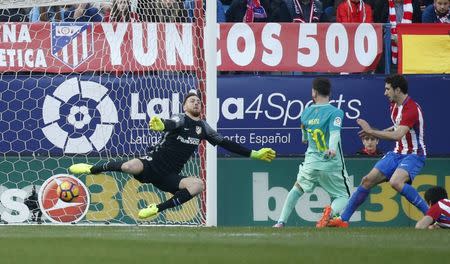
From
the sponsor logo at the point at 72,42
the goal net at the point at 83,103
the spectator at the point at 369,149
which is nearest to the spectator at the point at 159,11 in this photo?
the goal net at the point at 83,103

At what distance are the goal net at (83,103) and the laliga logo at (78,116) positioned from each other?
12 mm

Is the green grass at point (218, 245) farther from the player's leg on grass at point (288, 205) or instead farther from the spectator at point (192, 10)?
the spectator at point (192, 10)

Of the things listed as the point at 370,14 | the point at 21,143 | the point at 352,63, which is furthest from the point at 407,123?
the point at 21,143

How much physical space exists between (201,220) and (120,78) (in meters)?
2.24

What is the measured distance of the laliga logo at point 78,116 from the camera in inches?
626

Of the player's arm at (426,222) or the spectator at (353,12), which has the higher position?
the spectator at (353,12)

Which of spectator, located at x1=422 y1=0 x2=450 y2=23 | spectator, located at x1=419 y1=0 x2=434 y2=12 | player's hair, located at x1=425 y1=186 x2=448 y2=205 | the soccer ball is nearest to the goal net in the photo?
the soccer ball

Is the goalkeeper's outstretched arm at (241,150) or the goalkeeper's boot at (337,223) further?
the goalkeeper's boot at (337,223)

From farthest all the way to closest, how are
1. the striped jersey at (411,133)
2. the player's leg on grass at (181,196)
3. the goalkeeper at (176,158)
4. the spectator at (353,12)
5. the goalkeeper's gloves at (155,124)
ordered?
the spectator at (353,12) → the striped jersey at (411,133) → the goalkeeper at (176,158) → the player's leg on grass at (181,196) → the goalkeeper's gloves at (155,124)

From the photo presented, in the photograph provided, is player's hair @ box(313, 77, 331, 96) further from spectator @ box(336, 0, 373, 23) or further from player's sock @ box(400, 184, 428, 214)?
spectator @ box(336, 0, 373, 23)

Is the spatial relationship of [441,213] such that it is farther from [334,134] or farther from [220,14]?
[220,14]

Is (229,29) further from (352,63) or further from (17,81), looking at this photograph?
(17,81)

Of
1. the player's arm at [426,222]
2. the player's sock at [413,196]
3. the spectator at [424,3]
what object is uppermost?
the spectator at [424,3]

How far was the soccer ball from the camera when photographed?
15516 mm
